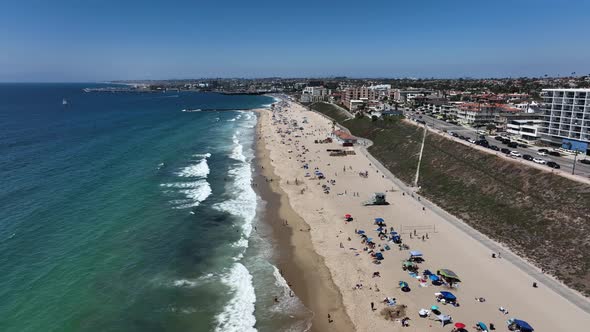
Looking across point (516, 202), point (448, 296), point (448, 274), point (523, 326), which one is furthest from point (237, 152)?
point (523, 326)

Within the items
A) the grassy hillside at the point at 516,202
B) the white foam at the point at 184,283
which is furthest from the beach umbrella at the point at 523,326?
the white foam at the point at 184,283

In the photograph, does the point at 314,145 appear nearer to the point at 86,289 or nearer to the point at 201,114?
the point at 86,289

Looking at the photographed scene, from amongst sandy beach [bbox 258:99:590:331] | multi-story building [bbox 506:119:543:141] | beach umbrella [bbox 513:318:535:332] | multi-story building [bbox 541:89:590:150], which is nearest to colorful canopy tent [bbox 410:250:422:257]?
sandy beach [bbox 258:99:590:331]

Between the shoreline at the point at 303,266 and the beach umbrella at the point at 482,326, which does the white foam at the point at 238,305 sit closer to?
the shoreline at the point at 303,266

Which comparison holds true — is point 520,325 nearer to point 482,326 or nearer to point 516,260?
point 482,326

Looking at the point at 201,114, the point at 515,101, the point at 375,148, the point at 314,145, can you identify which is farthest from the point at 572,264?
the point at 201,114

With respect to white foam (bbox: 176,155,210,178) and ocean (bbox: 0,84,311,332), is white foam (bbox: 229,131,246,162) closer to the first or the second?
ocean (bbox: 0,84,311,332)
